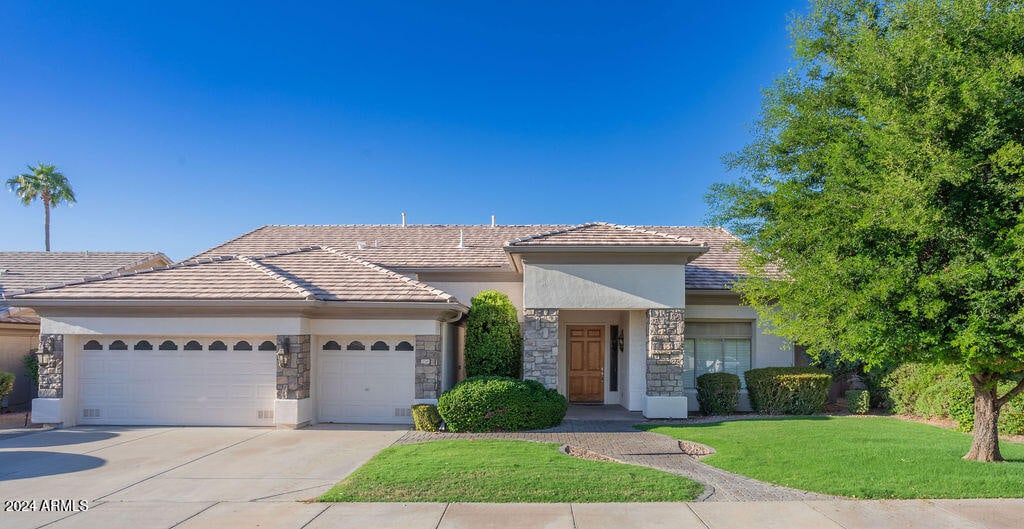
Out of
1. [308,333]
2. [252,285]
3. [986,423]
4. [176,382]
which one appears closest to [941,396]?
[986,423]

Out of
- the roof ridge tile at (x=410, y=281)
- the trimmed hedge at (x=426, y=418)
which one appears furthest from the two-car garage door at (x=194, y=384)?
the roof ridge tile at (x=410, y=281)

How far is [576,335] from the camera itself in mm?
16578

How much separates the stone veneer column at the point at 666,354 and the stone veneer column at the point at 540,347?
224cm

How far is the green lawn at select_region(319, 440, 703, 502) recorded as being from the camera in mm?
7086

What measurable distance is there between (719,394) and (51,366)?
1489 cm

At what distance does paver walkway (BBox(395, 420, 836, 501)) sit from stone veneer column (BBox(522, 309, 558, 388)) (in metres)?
1.17

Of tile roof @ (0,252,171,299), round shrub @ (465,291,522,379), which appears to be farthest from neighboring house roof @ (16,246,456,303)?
tile roof @ (0,252,171,299)

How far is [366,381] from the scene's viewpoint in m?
12.9

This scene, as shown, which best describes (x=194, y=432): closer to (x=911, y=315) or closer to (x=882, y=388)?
(x=911, y=315)

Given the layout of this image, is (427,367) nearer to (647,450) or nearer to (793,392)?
(647,450)

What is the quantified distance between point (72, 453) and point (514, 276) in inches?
409

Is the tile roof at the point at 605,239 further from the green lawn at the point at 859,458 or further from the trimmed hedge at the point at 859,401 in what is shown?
the trimmed hedge at the point at 859,401

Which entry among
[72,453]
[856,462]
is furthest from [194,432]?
[856,462]

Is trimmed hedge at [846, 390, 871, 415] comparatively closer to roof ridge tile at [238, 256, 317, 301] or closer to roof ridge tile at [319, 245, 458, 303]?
roof ridge tile at [319, 245, 458, 303]
